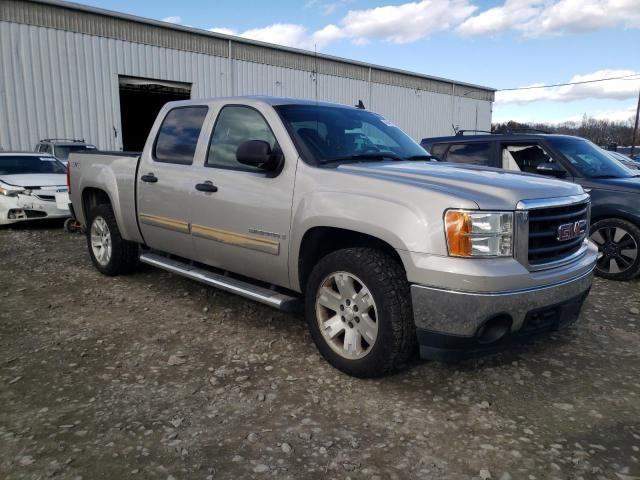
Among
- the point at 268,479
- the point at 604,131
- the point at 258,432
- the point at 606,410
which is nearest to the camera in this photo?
the point at 268,479

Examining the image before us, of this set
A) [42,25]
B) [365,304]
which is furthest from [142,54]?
[365,304]

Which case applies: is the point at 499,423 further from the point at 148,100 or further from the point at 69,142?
the point at 148,100

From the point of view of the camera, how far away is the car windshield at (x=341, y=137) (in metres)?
3.69

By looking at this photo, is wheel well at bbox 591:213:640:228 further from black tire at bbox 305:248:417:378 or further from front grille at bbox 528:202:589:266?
black tire at bbox 305:248:417:378

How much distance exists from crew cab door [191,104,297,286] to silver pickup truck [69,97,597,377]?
12mm

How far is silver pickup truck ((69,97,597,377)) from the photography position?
2777 mm

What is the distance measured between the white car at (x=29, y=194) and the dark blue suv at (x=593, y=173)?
698cm

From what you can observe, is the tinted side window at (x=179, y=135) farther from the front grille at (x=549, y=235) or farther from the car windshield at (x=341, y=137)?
the front grille at (x=549, y=235)

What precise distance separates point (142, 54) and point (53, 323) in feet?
50.4

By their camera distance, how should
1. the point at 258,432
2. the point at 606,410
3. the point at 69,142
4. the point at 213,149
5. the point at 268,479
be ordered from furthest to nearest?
the point at 69,142 < the point at 213,149 < the point at 606,410 < the point at 258,432 < the point at 268,479

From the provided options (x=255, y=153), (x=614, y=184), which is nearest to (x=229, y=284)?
(x=255, y=153)

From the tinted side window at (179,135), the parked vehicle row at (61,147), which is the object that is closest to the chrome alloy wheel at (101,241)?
the tinted side window at (179,135)

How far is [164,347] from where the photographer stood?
150 inches

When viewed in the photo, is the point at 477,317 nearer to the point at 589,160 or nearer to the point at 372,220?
the point at 372,220
